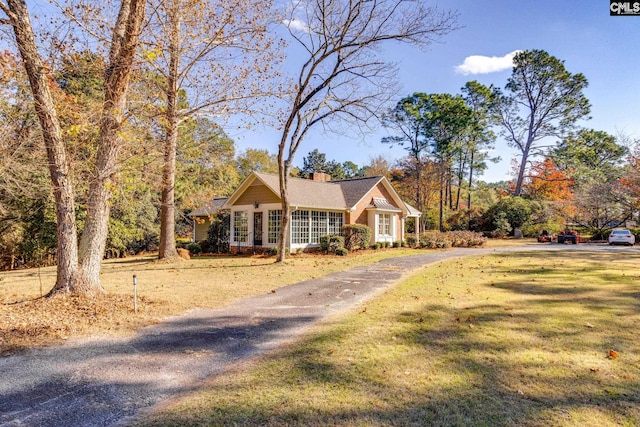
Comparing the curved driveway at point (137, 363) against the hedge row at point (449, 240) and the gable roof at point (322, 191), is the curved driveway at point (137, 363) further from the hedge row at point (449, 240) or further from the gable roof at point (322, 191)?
the hedge row at point (449, 240)

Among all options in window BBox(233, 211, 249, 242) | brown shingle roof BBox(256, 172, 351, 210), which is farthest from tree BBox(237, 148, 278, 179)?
window BBox(233, 211, 249, 242)

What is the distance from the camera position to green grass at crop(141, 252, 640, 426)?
129 inches

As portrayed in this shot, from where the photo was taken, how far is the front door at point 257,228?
20.8 metres

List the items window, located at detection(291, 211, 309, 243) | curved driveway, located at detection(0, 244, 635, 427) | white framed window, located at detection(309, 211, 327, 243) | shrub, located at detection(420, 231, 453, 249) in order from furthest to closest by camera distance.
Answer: shrub, located at detection(420, 231, 453, 249)
white framed window, located at detection(309, 211, 327, 243)
window, located at detection(291, 211, 309, 243)
curved driveway, located at detection(0, 244, 635, 427)

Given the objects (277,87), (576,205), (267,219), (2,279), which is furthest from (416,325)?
(576,205)

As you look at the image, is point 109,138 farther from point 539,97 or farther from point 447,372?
point 539,97

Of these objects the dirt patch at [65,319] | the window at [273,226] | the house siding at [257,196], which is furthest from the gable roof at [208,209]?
the dirt patch at [65,319]

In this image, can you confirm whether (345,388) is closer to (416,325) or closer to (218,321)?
(416,325)

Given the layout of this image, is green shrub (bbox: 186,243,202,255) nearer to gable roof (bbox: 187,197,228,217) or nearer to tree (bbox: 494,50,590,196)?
gable roof (bbox: 187,197,228,217)

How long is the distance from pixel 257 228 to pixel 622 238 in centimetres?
2457

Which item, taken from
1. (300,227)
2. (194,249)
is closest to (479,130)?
(300,227)

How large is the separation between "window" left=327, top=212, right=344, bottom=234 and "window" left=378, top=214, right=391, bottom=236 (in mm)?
3388

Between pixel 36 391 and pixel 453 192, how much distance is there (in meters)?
46.7

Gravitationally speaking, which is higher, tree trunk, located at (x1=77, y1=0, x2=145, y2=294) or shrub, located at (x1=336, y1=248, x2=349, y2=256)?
tree trunk, located at (x1=77, y1=0, x2=145, y2=294)
